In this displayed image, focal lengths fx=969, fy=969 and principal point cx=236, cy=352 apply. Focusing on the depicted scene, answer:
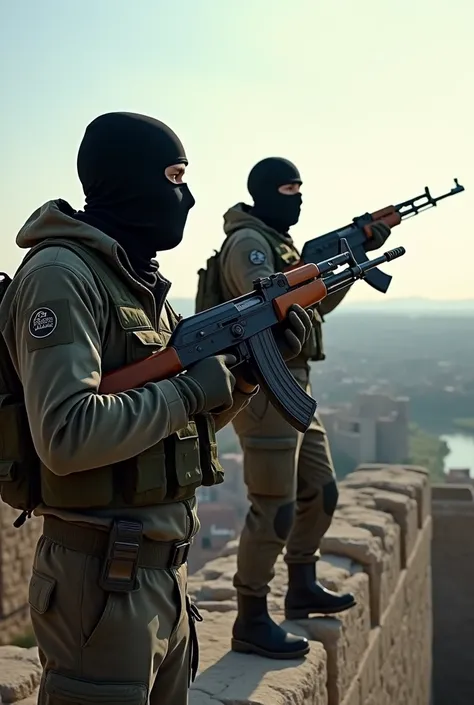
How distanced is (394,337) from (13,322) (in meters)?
146

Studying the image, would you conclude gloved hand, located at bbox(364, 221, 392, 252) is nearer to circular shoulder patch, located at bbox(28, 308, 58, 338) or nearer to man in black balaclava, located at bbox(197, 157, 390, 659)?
man in black balaclava, located at bbox(197, 157, 390, 659)

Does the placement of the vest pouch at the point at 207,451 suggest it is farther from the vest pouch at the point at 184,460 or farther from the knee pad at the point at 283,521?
the knee pad at the point at 283,521

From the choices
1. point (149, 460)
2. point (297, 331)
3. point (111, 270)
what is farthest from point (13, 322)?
point (297, 331)

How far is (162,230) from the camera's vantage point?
86.7 inches

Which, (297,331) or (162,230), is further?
(297,331)

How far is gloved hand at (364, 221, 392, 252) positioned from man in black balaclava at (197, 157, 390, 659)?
407 mm

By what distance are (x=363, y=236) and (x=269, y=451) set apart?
1.16 m

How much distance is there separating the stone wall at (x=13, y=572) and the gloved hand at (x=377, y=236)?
322 centimetres

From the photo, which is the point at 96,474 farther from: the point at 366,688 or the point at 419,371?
the point at 419,371

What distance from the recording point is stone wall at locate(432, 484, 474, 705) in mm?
8758

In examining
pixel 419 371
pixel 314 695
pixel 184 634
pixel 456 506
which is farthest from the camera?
pixel 419 371

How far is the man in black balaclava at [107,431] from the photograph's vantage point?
1.85 m

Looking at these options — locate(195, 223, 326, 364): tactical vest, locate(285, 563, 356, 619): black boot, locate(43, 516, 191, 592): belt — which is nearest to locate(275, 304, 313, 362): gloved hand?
locate(43, 516, 191, 592): belt

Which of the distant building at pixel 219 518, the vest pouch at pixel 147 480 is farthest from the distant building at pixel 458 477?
the vest pouch at pixel 147 480
